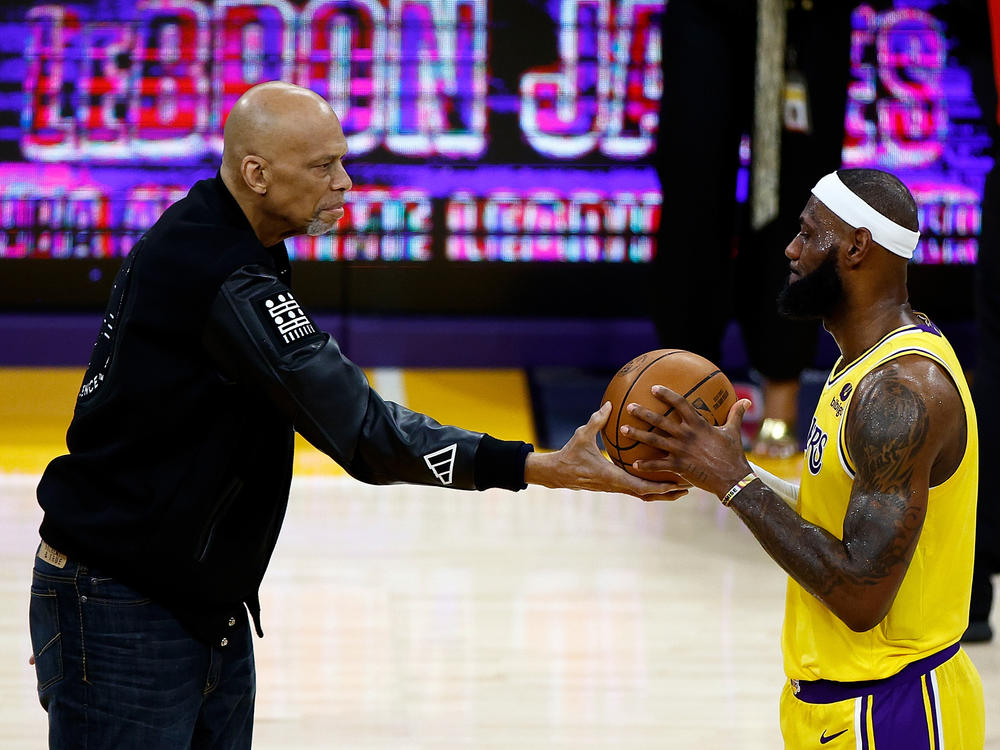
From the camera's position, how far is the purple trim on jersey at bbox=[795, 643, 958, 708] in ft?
8.57

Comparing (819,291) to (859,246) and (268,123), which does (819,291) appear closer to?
(859,246)

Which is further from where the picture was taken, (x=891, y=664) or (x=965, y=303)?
(x=965, y=303)

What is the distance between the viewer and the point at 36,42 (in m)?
8.09

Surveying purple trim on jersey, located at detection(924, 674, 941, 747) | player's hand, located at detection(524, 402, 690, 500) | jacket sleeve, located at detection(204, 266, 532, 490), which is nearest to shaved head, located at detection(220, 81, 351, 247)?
jacket sleeve, located at detection(204, 266, 532, 490)

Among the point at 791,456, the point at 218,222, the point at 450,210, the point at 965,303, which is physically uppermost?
the point at 218,222

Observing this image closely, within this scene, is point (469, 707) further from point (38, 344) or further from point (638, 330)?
point (38, 344)

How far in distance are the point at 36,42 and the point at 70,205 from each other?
945 mm

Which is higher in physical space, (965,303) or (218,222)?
(218,222)

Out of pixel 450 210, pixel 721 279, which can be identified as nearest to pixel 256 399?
pixel 721 279

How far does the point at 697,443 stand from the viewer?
2.62 metres

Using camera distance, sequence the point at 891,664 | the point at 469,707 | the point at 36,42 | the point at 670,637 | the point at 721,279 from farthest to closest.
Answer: the point at 36,42, the point at 721,279, the point at 670,637, the point at 469,707, the point at 891,664

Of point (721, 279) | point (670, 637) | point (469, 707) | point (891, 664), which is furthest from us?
point (721, 279)

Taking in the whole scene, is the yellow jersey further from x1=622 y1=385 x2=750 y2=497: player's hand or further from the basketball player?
x1=622 y1=385 x2=750 y2=497: player's hand

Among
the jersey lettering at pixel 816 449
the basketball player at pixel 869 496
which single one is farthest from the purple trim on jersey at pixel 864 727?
the jersey lettering at pixel 816 449
